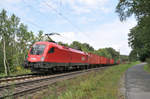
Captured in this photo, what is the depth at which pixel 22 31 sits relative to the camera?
43.3 metres

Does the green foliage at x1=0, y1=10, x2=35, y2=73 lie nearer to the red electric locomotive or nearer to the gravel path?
the red electric locomotive

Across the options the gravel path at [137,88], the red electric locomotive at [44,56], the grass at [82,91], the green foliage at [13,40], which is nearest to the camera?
the grass at [82,91]

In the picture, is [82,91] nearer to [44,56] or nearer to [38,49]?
[44,56]

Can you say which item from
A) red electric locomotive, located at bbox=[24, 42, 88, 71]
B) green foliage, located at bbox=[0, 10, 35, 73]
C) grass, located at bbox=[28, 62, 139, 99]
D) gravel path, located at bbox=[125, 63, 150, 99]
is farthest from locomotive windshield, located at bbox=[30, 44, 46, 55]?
green foliage, located at bbox=[0, 10, 35, 73]

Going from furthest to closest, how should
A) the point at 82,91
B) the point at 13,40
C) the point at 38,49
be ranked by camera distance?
the point at 13,40
the point at 38,49
the point at 82,91

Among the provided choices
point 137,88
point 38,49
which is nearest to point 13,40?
point 38,49

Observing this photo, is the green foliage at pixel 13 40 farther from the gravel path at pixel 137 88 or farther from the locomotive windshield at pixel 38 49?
the gravel path at pixel 137 88

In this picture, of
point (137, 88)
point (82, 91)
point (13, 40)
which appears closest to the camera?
point (82, 91)

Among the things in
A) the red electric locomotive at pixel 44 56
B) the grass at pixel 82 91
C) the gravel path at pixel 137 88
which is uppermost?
the red electric locomotive at pixel 44 56

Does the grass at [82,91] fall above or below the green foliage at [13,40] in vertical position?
below

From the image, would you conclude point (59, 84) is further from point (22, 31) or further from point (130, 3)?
point (22, 31)

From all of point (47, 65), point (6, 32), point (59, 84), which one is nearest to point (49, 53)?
point (47, 65)

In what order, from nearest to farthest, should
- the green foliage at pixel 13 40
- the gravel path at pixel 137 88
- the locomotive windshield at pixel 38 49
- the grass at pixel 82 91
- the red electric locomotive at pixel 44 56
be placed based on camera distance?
the grass at pixel 82 91
the gravel path at pixel 137 88
the red electric locomotive at pixel 44 56
the locomotive windshield at pixel 38 49
the green foliage at pixel 13 40

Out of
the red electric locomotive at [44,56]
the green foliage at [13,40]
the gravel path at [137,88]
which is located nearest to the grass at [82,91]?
the gravel path at [137,88]
